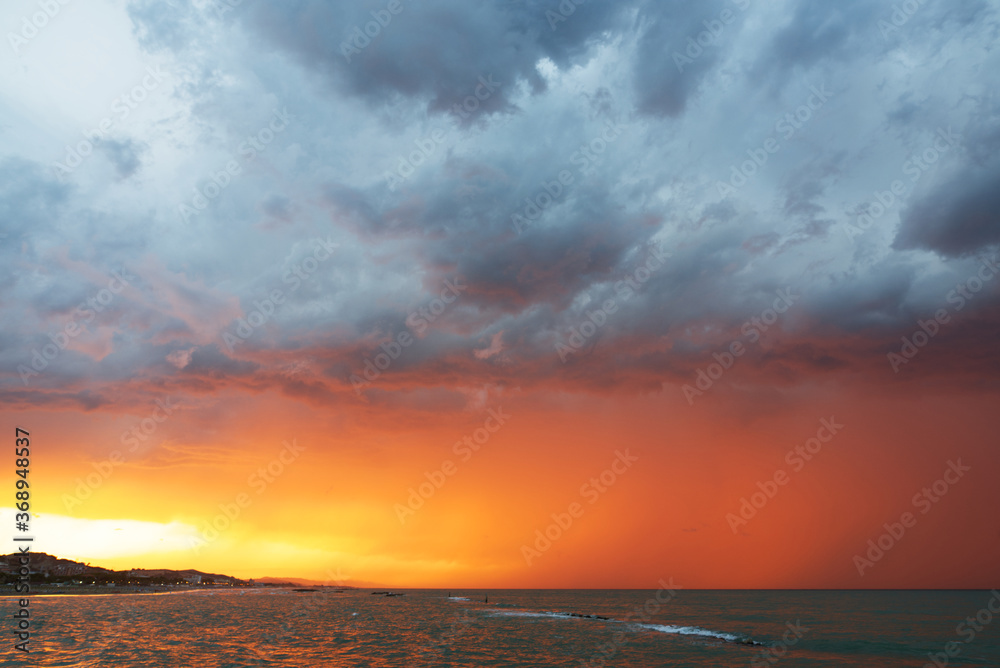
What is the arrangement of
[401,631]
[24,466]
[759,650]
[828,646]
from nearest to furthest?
[24,466]
[759,650]
[828,646]
[401,631]

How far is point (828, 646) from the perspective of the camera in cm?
6706

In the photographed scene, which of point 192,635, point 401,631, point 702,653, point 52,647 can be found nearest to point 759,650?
point 702,653

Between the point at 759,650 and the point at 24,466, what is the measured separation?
66.6 m

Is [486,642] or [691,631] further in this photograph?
[691,631]

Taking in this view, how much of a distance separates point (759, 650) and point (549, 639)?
23.7m

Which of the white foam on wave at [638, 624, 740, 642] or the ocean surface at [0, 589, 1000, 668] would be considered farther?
the white foam on wave at [638, 624, 740, 642]

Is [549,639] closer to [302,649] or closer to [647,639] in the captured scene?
[647,639]

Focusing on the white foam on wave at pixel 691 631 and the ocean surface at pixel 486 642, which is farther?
the white foam on wave at pixel 691 631

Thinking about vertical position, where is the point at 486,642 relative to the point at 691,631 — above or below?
above

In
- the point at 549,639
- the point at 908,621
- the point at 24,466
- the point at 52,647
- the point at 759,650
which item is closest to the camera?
the point at 24,466

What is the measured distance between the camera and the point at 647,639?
71.1 m

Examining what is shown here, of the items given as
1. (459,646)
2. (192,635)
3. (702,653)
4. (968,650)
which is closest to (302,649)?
(459,646)

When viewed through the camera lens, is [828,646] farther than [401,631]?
No

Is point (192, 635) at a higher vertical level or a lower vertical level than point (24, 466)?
lower
